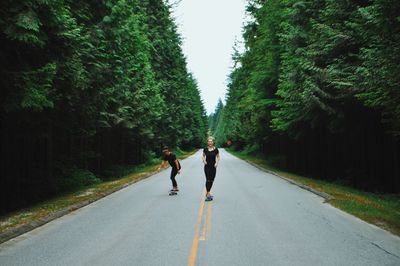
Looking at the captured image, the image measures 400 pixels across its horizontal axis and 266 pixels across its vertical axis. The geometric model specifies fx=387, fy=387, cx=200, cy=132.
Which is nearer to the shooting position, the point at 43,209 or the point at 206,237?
the point at 206,237

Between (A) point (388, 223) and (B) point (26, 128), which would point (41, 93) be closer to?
(B) point (26, 128)

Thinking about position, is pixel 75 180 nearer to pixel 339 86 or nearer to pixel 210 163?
pixel 210 163

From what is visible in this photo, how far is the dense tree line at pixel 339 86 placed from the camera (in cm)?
1066

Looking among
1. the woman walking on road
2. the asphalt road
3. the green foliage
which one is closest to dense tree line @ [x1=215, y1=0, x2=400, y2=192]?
the asphalt road

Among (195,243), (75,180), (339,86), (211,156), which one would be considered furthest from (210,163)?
(75,180)

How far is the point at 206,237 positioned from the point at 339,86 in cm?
964

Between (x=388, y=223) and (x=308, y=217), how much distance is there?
1.89 metres

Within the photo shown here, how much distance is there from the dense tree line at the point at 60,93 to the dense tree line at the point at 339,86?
858 cm

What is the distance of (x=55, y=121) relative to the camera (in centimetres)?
1416

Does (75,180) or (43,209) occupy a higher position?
(75,180)

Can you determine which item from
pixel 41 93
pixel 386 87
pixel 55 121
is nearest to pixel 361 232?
pixel 386 87

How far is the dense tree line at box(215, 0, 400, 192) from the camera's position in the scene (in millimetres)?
10656

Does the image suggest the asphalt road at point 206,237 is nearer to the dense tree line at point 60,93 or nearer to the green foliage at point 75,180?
the dense tree line at point 60,93

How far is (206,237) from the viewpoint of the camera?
7902 millimetres
